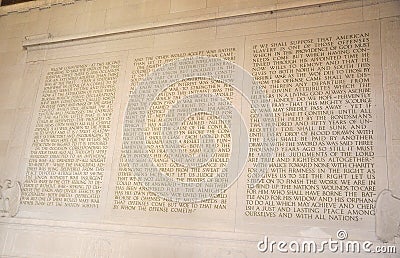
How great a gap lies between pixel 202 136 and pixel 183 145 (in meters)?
0.31

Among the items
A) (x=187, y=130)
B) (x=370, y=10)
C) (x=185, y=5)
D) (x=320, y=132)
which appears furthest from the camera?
(x=185, y=5)

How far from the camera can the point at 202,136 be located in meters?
5.47

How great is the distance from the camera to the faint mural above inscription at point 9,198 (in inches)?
248

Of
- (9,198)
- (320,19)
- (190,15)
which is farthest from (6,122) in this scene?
(320,19)

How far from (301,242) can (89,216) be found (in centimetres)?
316

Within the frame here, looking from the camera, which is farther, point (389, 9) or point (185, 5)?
point (185, 5)

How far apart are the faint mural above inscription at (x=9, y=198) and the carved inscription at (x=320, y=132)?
3927 millimetres

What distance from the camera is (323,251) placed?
446 cm

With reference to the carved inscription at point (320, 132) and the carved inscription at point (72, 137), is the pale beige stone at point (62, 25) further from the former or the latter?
the carved inscription at point (320, 132)

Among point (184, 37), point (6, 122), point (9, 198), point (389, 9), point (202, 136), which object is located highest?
point (389, 9)

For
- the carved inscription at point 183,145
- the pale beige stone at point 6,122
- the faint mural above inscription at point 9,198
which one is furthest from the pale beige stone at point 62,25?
the faint mural above inscription at point 9,198

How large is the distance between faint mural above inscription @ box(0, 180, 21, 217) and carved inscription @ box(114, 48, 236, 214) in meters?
1.91

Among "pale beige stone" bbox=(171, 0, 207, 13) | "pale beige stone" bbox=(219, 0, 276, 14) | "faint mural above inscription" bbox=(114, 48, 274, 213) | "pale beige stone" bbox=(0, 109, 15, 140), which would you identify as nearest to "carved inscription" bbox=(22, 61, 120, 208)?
"faint mural above inscription" bbox=(114, 48, 274, 213)

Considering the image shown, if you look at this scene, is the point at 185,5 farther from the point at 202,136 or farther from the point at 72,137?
the point at 72,137
